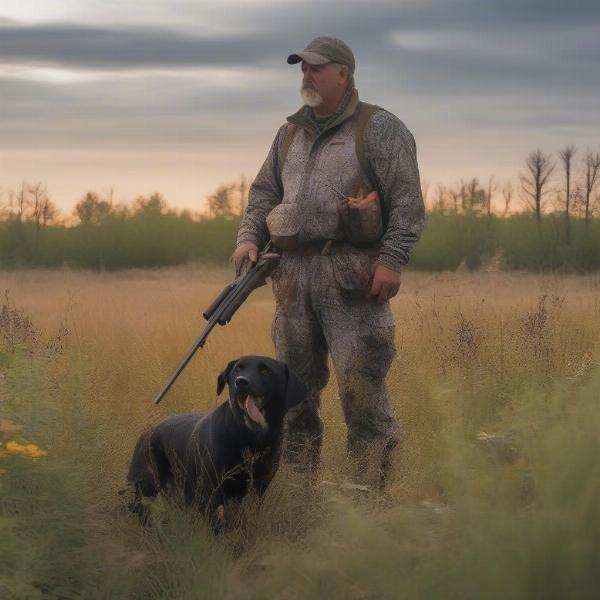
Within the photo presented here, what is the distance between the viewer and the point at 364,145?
554cm

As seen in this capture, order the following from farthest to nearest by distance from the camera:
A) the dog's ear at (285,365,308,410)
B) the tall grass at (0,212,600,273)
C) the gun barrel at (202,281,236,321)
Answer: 1. the tall grass at (0,212,600,273)
2. the gun barrel at (202,281,236,321)
3. the dog's ear at (285,365,308,410)

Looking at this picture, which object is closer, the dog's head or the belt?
the dog's head

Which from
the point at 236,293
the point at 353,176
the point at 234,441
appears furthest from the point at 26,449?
the point at 353,176

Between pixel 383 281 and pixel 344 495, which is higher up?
pixel 383 281

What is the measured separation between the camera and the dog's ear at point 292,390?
489cm

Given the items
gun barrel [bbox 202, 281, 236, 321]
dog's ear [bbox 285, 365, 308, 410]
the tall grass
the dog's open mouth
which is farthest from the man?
the tall grass

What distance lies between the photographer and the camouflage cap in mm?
5551

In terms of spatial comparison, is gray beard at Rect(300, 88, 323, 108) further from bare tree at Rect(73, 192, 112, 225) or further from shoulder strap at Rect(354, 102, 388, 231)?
bare tree at Rect(73, 192, 112, 225)

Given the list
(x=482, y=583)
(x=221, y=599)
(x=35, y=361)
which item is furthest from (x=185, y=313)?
(x=482, y=583)

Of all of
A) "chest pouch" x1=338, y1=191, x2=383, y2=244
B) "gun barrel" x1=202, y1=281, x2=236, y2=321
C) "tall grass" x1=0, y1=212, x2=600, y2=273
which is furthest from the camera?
"tall grass" x1=0, y1=212, x2=600, y2=273

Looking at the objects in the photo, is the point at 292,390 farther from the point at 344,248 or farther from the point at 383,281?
the point at 344,248

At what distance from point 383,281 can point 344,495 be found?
3.92 feet

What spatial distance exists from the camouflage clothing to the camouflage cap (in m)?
0.18

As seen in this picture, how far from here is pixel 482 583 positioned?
2793 mm
